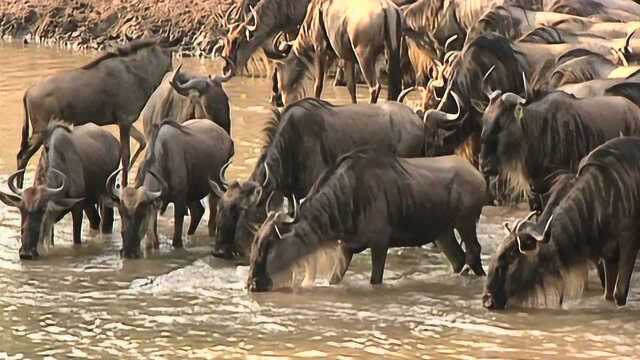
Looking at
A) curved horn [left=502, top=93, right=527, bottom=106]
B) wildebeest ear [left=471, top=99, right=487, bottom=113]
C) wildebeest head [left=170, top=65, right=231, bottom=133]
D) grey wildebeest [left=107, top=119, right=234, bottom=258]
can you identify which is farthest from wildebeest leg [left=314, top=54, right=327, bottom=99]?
curved horn [left=502, top=93, right=527, bottom=106]

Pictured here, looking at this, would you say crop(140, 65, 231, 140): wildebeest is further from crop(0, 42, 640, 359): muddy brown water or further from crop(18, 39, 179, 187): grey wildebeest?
crop(0, 42, 640, 359): muddy brown water

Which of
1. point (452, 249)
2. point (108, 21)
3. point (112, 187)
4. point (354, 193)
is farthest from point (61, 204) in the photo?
point (108, 21)

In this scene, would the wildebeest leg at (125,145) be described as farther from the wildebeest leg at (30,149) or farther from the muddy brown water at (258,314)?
the muddy brown water at (258,314)

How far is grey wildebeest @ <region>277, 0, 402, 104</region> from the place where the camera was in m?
16.1

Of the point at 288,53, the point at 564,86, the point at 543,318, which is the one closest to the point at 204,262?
the point at 543,318

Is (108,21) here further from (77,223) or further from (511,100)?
(511,100)

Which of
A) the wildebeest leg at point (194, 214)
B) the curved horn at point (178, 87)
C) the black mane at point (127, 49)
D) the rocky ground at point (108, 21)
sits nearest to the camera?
the wildebeest leg at point (194, 214)

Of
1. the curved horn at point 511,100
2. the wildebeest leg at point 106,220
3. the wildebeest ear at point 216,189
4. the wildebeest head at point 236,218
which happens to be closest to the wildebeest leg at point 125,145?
the wildebeest leg at point 106,220

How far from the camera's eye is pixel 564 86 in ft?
37.9

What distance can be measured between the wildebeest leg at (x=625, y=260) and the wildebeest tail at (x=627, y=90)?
7.20 feet

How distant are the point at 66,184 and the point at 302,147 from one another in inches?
74.7

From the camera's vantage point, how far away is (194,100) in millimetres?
12523

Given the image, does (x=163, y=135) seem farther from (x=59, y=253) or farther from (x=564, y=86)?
(x=564, y=86)

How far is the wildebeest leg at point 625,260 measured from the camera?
8656 millimetres
